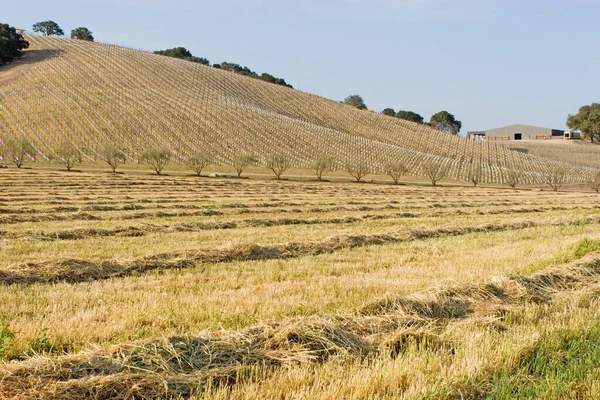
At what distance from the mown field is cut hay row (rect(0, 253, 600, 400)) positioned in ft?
0.06

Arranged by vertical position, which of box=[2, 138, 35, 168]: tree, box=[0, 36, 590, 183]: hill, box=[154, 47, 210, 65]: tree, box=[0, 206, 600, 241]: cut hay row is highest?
box=[154, 47, 210, 65]: tree

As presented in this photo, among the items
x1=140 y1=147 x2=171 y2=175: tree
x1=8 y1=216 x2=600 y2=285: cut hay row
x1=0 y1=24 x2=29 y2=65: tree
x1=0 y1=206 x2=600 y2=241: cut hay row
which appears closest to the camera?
x1=8 y1=216 x2=600 y2=285: cut hay row

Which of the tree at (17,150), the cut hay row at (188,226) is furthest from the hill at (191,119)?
the cut hay row at (188,226)

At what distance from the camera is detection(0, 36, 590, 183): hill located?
92.6 metres

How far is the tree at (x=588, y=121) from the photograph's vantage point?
160625 millimetres

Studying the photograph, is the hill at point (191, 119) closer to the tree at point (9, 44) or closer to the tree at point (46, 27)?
the tree at point (9, 44)

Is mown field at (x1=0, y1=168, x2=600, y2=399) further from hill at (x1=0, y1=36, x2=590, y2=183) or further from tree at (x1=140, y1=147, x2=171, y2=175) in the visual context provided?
A: hill at (x1=0, y1=36, x2=590, y2=183)

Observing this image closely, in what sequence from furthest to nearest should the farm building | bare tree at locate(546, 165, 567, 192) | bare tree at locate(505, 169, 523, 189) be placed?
the farm building < bare tree at locate(505, 169, 523, 189) < bare tree at locate(546, 165, 567, 192)

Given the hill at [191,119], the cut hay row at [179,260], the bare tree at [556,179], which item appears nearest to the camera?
the cut hay row at [179,260]

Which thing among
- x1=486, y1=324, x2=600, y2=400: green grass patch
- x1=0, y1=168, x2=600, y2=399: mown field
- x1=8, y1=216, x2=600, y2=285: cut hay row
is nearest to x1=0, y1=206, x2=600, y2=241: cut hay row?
x1=0, y1=168, x2=600, y2=399: mown field

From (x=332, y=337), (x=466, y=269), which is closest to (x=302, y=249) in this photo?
(x=466, y=269)

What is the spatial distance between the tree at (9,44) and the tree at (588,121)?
15493 centimetres

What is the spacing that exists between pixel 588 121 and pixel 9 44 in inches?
6171

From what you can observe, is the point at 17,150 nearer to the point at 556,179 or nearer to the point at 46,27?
the point at 556,179
